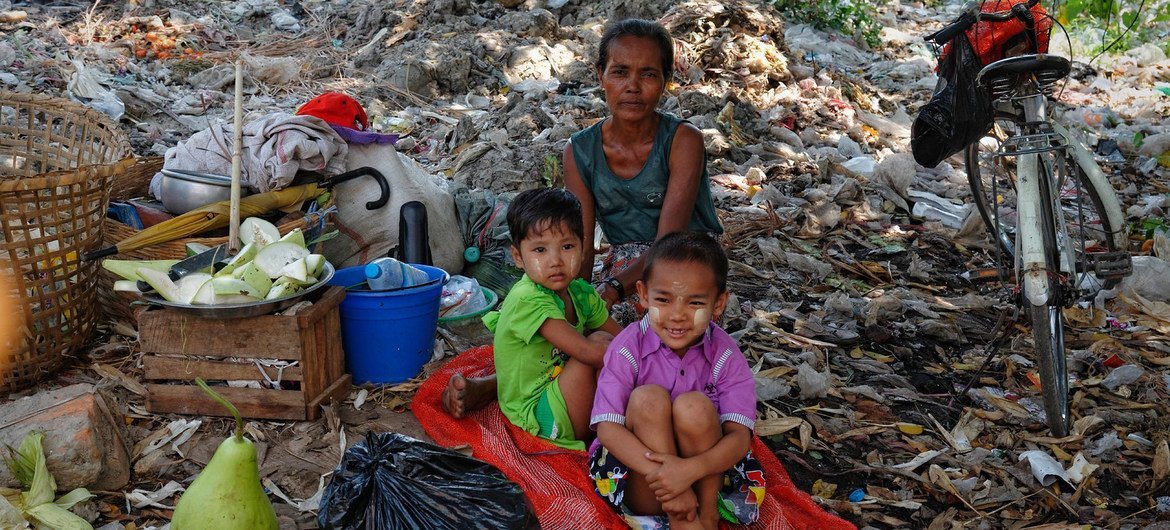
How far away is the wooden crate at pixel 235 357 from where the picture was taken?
2.96 meters

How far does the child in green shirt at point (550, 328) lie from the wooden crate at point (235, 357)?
67cm

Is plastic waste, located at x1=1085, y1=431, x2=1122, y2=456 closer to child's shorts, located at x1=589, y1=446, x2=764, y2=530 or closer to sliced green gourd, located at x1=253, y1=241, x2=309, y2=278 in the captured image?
child's shorts, located at x1=589, y1=446, x2=764, y2=530

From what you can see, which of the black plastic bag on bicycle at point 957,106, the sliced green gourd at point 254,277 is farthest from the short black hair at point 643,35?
the sliced green gourd at point 254,277

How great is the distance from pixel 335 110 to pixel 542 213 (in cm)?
210

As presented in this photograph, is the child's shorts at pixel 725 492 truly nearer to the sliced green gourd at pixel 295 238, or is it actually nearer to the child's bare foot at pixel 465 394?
the child's bare foot at pixel 465 394

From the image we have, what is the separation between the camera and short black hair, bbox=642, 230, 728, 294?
2305 mm

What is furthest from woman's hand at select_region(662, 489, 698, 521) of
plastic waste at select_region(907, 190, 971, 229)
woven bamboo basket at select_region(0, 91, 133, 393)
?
plastic waste at select_region(907, 190, 971, 229)

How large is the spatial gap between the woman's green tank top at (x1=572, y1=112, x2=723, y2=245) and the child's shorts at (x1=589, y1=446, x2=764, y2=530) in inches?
44.6

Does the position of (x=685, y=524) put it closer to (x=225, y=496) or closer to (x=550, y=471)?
(x=550, y=471)

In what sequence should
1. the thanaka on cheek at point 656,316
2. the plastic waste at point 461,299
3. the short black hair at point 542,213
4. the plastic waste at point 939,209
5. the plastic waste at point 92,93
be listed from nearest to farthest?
1. the thanaka on cheek at point 656,316
2. the short black hair at point 542,213
3. the plastic waste at point 461,299
4. the plastic waste at point 939,209
5. the plastic waste at point 92,93

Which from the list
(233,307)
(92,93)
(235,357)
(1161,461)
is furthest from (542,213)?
(92,93)

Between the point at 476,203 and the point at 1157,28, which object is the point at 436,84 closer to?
the point at 476,203

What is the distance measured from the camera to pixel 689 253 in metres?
2.30

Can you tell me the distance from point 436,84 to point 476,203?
14.3ft
